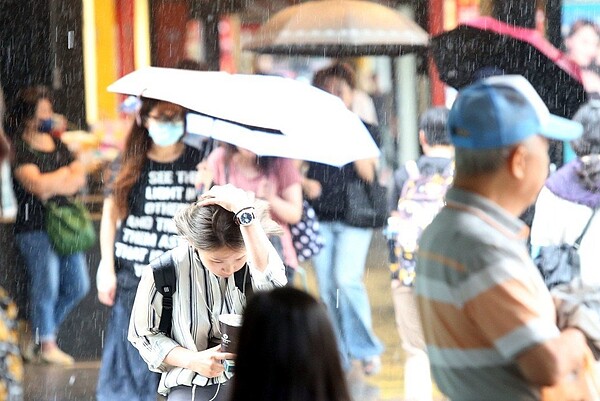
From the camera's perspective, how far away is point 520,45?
217 inches

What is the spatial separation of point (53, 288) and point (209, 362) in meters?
1.85

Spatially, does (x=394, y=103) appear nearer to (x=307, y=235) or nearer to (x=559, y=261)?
(x=307, y=235)

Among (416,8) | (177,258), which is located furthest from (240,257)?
(416,8)

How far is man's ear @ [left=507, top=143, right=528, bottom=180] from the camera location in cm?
246

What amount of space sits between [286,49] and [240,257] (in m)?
1.76

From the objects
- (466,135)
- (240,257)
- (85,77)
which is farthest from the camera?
(85,77)

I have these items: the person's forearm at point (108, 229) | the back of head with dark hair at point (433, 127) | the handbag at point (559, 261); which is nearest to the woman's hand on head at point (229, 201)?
the person's forearm at point (108, 229)

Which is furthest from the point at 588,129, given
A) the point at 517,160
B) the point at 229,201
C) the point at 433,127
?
the point at 517,160

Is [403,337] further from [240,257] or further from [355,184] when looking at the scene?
[240,257]

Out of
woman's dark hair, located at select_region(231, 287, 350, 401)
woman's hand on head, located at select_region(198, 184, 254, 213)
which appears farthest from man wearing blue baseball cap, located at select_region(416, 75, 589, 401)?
woman's hand on head, located at select_region(198, 184, 254, 213)

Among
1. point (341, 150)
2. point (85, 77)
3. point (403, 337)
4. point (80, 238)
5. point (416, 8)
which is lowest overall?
point (403, 337)

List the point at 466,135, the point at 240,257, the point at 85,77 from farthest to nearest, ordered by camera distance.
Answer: the point at 85,77 < the point at 240,257 < the point at 466,135

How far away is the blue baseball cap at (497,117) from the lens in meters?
2.45

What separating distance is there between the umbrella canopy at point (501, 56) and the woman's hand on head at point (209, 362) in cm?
225
